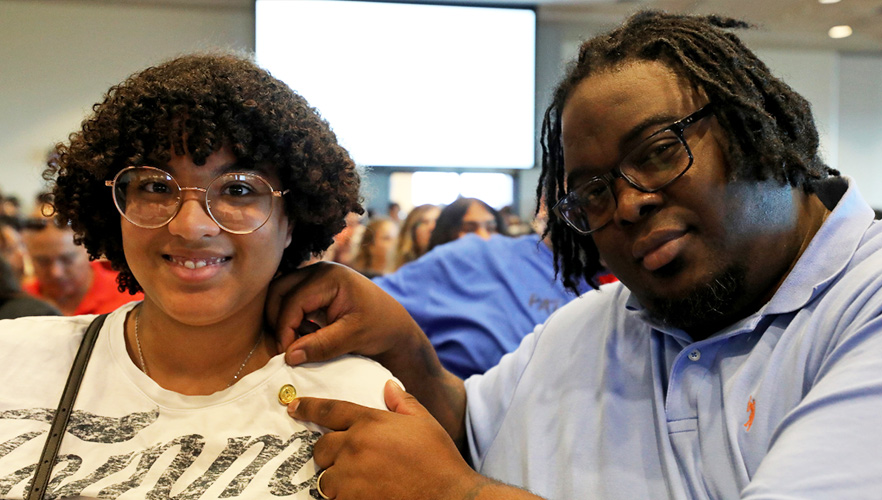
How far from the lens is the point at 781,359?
122 cm

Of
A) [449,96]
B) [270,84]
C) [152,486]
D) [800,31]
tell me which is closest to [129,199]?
[270,84]

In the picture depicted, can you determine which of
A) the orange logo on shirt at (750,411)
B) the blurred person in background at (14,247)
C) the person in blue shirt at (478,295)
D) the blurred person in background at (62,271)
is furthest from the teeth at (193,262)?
the blurred person in background at (14,247)

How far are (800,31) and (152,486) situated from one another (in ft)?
27.3

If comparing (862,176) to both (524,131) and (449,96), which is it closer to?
(524,131)

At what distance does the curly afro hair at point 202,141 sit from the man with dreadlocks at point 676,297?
0.67 feet

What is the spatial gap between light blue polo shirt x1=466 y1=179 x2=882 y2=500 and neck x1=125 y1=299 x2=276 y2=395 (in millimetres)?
596

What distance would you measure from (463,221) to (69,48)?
5.38 meters

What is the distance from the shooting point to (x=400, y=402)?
1344mm

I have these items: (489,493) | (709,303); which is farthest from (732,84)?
(489,493)

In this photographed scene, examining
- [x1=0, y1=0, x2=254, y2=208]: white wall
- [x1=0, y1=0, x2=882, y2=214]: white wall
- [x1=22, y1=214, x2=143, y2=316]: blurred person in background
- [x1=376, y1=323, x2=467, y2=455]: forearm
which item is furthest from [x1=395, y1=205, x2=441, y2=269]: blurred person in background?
[x1=0, y1=0, x2=254, y2=208]: white wall

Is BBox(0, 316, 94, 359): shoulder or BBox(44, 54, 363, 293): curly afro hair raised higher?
BBox(44, 54, 363, 293): curly afro hair

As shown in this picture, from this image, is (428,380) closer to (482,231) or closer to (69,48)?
(482,231)

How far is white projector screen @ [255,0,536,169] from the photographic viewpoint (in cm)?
611

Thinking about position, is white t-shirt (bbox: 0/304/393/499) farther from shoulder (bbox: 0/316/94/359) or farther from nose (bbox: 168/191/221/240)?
nose (bbox: 168/191/221/240)
